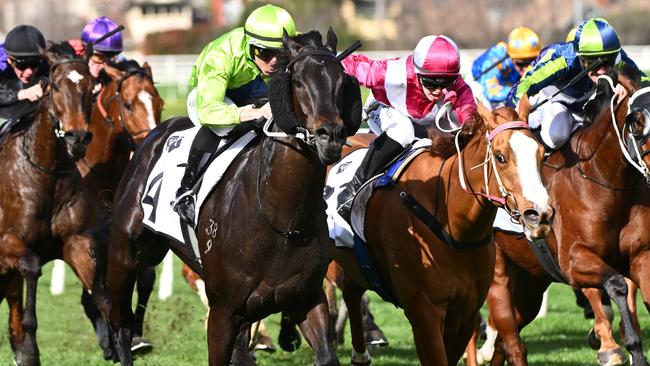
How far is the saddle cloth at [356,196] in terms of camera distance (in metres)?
7.25

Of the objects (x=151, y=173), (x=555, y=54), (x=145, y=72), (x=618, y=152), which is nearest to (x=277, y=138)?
(x=151, y=173)

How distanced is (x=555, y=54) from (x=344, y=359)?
2891mm

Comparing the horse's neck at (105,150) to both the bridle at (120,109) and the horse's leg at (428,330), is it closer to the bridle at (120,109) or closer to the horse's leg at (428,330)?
the bridle at (120,109)

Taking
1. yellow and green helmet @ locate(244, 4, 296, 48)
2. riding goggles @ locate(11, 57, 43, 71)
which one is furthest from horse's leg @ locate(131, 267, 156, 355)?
yellow and green helmet @ locate(244, 4, 296, 48)

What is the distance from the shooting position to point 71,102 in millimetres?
7973

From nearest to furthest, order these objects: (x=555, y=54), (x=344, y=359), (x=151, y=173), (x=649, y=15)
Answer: (x=151, y=173), (x=555, y=54), (x=344, y=359), (x=649, y=15)

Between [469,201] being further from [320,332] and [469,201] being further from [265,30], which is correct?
[265,30]

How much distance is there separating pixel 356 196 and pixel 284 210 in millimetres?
1444

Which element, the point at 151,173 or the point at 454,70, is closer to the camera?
the point at 454,70

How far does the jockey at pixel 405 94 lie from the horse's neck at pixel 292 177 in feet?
3.30

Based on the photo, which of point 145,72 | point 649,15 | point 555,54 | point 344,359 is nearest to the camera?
point 555,54

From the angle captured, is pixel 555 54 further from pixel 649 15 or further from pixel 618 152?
pixel 649 15

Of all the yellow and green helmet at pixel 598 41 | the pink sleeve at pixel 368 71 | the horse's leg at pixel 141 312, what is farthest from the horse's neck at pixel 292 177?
the yellow and green helmet at pixel 598 41

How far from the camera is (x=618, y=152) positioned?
766 cm
